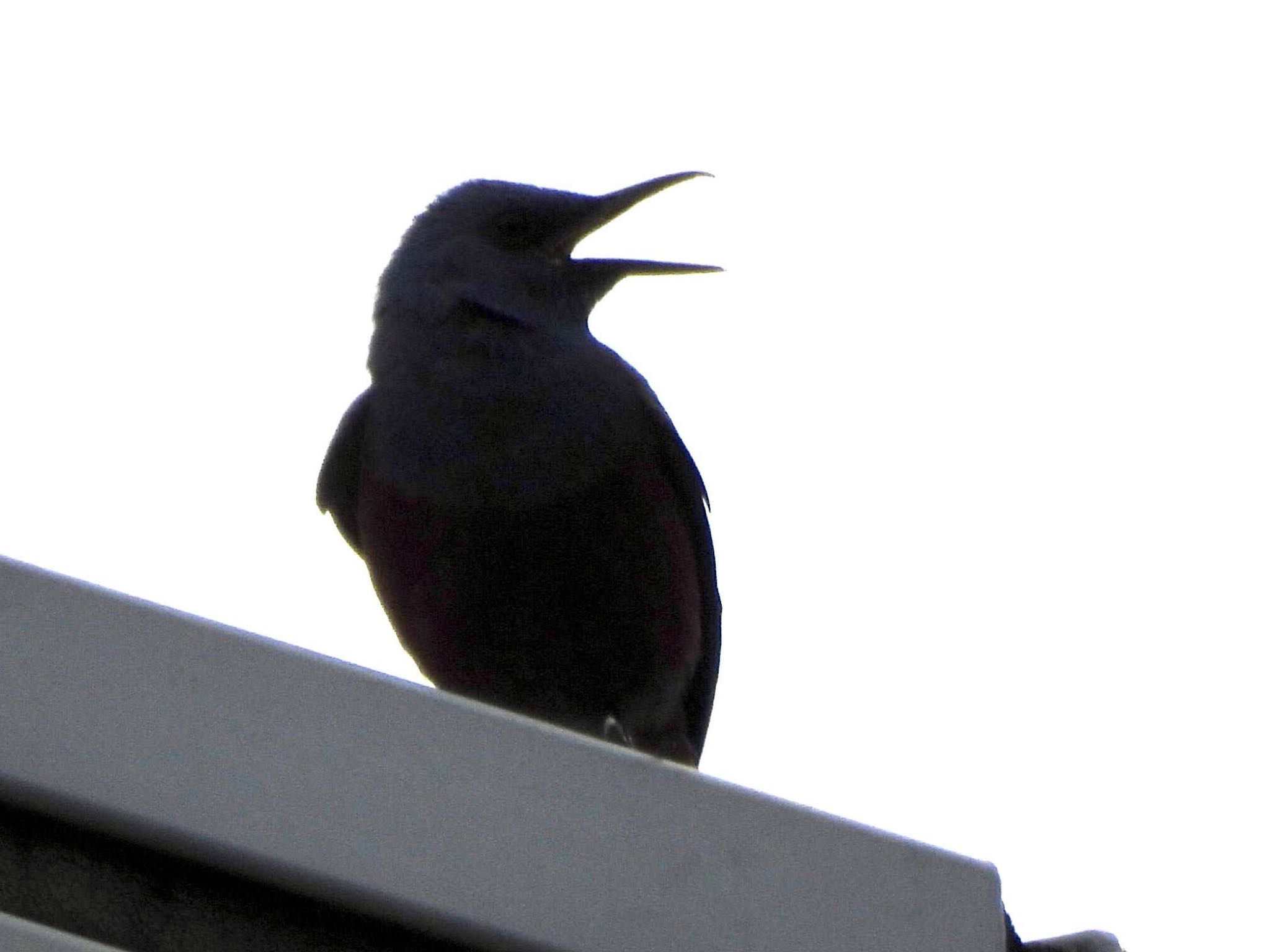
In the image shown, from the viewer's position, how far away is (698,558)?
16.7ft

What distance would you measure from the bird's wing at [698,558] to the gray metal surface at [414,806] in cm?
284

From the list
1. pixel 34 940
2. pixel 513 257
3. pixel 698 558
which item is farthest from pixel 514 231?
pixel 34 940

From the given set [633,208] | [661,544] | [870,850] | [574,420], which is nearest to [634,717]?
[661,544]

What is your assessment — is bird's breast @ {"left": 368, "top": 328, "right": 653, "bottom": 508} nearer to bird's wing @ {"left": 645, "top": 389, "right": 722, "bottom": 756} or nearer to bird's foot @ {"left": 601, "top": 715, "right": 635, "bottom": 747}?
bird's wing @ {"left": 645, "top": 389, "right": 722, "bottom": 756}

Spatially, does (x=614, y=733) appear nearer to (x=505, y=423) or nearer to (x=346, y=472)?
(x=505, y=423)

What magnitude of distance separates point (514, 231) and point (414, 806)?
389cm

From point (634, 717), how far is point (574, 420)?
0.77 meters

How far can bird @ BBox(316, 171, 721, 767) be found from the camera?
441 cm

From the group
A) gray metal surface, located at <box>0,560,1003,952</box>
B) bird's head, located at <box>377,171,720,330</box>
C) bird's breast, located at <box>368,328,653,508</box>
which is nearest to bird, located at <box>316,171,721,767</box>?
bird's breast, located at <box>368,328,653,508</box>

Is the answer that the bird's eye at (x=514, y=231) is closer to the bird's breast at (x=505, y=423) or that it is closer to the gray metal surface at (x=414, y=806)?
the bird's breast at (x=505, y=423)

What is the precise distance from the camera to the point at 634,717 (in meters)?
4.64

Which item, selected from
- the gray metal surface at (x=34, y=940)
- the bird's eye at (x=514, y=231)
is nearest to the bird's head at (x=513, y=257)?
the bird's eye at (x=514, y=231)

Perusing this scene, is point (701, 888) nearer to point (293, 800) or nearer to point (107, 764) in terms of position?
point (293, 800)

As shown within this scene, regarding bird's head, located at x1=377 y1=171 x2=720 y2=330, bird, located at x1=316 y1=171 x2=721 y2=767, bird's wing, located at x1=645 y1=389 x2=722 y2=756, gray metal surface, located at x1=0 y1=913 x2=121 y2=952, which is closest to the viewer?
gray metal surface, located at x1=0 y1=913 x2=121 y2=952
